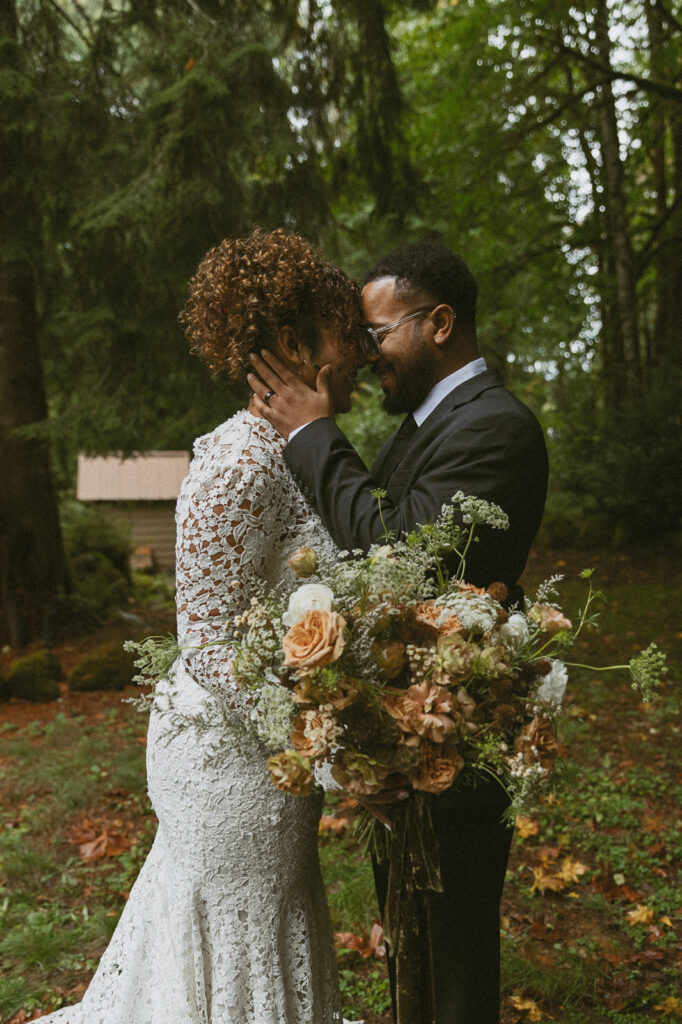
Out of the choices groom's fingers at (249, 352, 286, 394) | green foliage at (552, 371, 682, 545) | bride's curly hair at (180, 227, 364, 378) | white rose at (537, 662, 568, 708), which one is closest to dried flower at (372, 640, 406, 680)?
white rose at (537, 662, 568, 708)

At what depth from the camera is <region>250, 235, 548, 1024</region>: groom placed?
6.80 feet

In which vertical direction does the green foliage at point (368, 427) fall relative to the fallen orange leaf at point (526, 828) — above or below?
above

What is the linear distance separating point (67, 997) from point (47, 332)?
6.94 metres

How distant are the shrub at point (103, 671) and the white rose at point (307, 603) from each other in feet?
21.0

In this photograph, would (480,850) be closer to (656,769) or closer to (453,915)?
(453,915)

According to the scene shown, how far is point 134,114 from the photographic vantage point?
21.6 feet

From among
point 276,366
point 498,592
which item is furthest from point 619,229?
point 498,592

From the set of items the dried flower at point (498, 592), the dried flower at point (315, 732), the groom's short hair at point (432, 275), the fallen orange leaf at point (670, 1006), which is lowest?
the fallen orange leaf at point (670, 1006)

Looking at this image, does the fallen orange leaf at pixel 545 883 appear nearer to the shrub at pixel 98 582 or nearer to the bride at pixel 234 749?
the bride at pixel 234 749

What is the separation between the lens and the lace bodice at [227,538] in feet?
6.54

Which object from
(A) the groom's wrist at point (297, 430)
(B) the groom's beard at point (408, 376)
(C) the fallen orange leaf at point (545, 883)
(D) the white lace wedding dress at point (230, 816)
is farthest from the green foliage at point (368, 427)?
(D) the white lace wedding dress at point (230, 816)

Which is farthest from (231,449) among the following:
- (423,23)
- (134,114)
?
(423,23)

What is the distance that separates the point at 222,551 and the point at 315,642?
63 centimetres

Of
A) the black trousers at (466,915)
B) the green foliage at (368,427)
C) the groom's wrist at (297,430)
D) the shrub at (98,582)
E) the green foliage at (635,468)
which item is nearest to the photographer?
the groom's wrist at (297,430)
